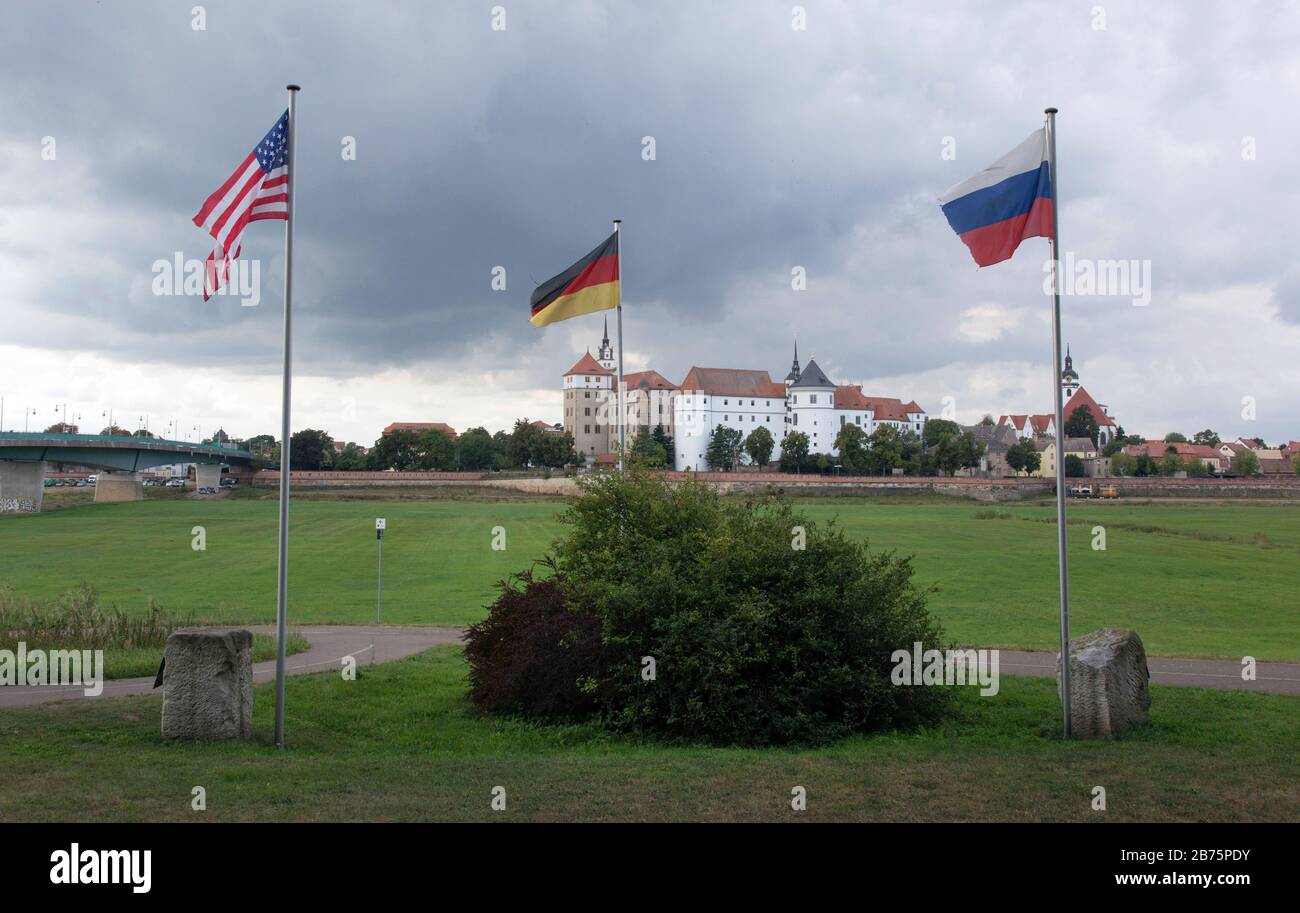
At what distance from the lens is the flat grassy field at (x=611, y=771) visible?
28.7ft

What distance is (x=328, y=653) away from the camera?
72.4ft

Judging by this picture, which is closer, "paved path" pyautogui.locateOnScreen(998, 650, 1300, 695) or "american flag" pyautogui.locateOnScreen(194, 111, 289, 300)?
"american flag" pyautogui.locateOnScreen(194, 111, 289, 300)

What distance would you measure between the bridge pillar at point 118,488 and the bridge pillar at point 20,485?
2134 cm

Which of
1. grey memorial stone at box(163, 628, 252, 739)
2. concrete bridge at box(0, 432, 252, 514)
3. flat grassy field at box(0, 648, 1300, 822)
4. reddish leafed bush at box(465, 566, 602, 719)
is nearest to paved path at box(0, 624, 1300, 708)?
flat grassy field at box(0, 648, 1300, 822)

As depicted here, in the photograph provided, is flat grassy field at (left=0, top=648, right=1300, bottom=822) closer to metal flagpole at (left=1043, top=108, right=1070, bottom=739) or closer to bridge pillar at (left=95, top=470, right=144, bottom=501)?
metal flagpole at (left=1043, top=108, right=1070, bottom=739)

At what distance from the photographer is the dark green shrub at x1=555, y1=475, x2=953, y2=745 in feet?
45.5

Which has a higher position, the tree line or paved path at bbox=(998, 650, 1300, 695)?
the tree line

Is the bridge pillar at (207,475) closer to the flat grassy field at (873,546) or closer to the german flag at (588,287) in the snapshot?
the flat grassy field at (873,546)

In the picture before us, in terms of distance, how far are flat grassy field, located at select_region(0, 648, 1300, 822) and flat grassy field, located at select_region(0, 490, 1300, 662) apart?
437 cm

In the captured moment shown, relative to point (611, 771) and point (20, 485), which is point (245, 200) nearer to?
point (611, 771)

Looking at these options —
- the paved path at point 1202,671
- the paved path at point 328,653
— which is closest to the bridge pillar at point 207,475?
the paved path at point 328,653

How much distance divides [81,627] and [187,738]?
441 inches
